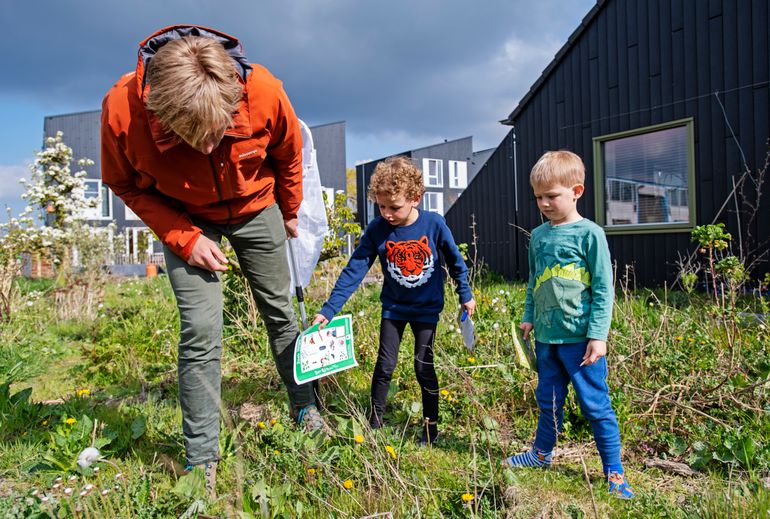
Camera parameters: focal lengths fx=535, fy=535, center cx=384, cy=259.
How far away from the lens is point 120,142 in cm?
209

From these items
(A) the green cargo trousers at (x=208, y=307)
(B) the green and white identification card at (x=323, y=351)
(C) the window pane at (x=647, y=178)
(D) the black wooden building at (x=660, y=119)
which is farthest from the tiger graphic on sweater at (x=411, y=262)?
(C) the window pane at (x=647, y=178)

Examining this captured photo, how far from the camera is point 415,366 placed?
275 cm

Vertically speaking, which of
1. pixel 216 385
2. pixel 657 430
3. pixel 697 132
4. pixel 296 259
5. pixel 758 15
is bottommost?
pixel 657 430

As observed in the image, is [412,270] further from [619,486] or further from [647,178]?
[647,178]

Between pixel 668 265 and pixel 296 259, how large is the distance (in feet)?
21.2

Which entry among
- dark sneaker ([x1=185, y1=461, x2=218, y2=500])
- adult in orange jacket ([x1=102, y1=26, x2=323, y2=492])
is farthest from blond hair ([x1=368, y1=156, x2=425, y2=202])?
dark sneaker ([x1=185, y1=461, x2=218, y2=500])

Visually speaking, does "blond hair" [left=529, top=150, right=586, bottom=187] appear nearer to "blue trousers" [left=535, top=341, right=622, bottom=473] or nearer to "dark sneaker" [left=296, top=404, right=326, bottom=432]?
"blue trousers" [left=535, top=341, right=622, bottom=473]

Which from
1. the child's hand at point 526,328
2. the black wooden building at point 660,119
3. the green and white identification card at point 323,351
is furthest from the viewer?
the black wooden building at point 660,119

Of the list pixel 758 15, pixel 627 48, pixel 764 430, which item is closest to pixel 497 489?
pixel 764 430

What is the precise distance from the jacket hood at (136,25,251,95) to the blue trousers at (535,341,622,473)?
5.60ft

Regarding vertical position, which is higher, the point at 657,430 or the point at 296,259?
the point at 296,259

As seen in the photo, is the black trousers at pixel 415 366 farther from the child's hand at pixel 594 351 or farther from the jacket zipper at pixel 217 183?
the jacket zipper at pixel 217 183

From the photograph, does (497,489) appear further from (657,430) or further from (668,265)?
(668,265)

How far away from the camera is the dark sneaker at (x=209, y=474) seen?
202cm
